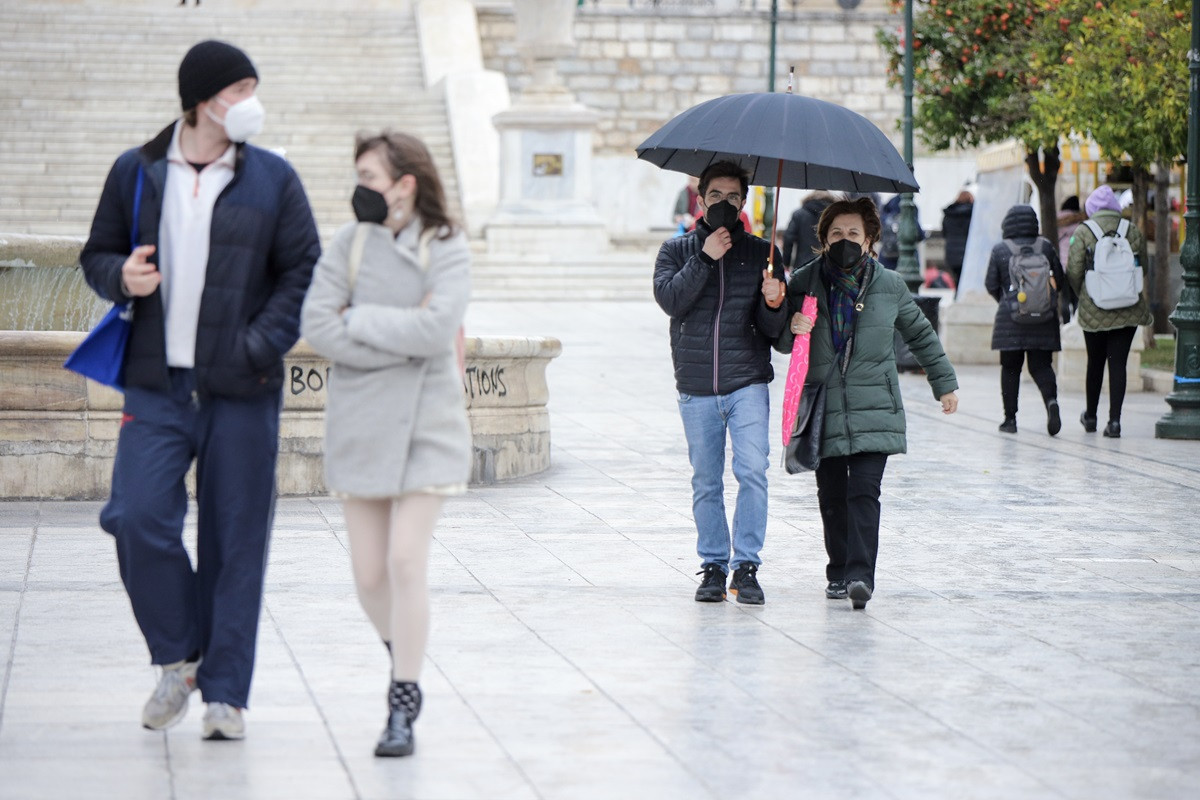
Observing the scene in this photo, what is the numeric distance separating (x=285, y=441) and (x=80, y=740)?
4.89 metres

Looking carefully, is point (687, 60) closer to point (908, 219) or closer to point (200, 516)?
point (908, 219)

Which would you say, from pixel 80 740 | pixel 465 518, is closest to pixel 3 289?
pixel 465 518

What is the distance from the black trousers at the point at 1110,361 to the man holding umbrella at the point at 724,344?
690cm

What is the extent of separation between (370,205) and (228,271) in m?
0.43

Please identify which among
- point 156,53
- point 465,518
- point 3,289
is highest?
point 156,53

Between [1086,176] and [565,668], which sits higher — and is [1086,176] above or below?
above

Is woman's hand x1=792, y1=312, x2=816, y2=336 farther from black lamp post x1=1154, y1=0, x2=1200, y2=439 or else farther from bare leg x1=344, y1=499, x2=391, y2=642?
black lamp post x1=1154, y1=0, x2=1200, y2=439

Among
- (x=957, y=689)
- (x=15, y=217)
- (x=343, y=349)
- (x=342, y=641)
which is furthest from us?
(x=15, y=217)

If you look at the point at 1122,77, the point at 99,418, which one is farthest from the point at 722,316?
the point at 1122,77

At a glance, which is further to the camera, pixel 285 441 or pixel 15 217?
pixel 15 217

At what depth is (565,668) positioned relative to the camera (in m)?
6.23

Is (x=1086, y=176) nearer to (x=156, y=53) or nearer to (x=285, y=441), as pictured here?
(x=285, y=441)

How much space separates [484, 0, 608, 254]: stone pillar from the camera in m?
30.2

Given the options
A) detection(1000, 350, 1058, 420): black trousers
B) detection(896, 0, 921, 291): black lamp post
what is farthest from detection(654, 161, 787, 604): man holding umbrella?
detection(896, 0, 921, 291): black lamp post
